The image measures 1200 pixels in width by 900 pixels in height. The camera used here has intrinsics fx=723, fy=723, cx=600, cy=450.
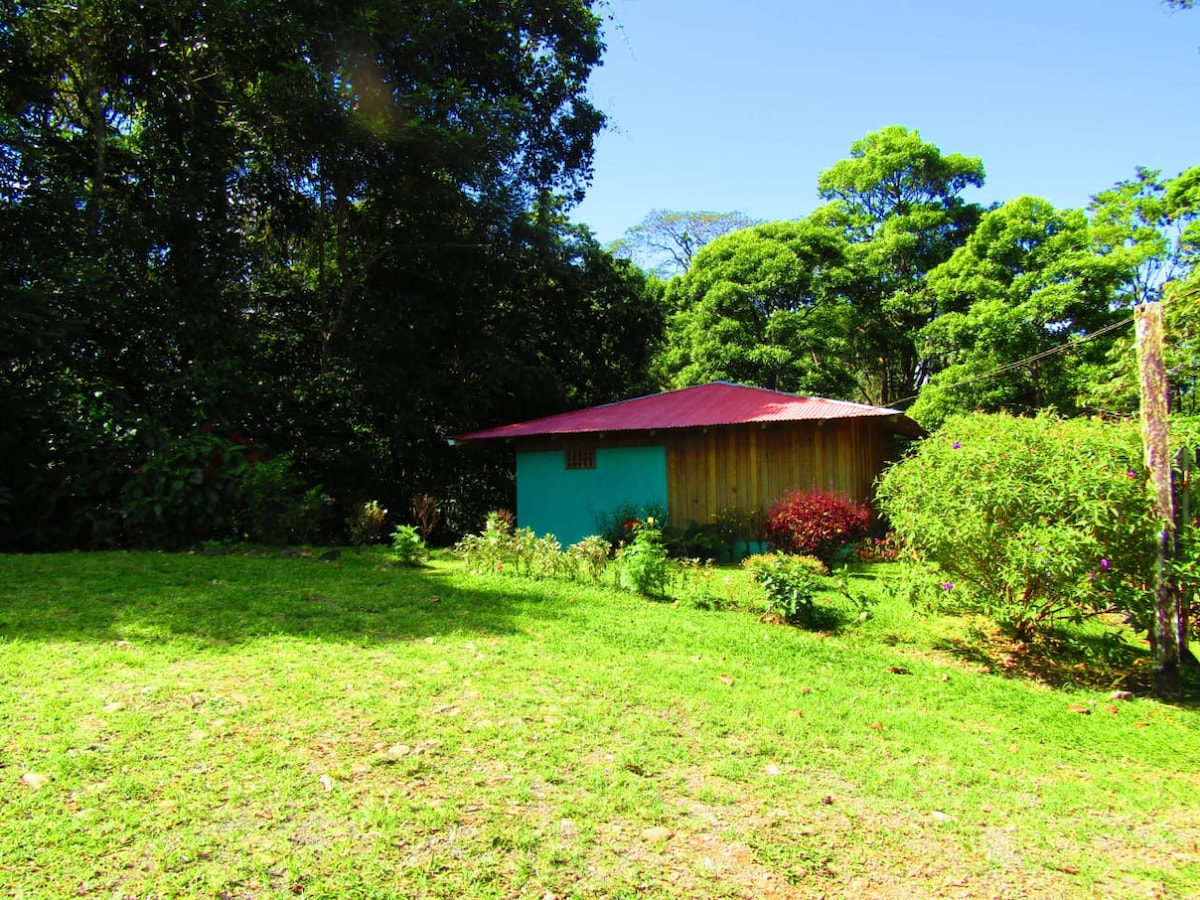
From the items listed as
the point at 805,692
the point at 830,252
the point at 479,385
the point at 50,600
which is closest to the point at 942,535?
the point at 805,692

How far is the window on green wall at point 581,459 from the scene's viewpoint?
46.7 ft

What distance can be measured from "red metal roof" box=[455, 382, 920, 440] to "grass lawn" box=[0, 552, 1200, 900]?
20.7 feet

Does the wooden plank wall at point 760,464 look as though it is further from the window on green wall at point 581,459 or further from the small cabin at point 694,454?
the window on green wall at point 581,459

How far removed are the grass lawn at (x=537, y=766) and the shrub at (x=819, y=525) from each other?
4.55 m

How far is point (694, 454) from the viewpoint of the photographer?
43.7 feet

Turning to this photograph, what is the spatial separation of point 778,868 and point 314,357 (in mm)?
15928

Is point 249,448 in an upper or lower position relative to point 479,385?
lower

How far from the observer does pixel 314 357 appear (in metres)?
16.5

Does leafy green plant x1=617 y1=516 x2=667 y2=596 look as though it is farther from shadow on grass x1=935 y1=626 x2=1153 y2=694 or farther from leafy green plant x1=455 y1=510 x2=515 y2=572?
shadow on grass x1=935 y1=626 x2=1153 y2=694

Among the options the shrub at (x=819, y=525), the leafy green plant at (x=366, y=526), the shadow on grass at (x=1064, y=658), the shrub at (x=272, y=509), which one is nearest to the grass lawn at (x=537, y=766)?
the shadow on grass at (x=1064, y=658)

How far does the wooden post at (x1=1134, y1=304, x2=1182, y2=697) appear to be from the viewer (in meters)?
5.49

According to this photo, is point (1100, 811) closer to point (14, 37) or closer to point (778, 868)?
point (778, 868)

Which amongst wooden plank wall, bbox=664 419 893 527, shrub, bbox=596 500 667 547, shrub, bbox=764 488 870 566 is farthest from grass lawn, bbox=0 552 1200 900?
shrub, bbox=596 500 667 547

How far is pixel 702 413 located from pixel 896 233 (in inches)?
555
